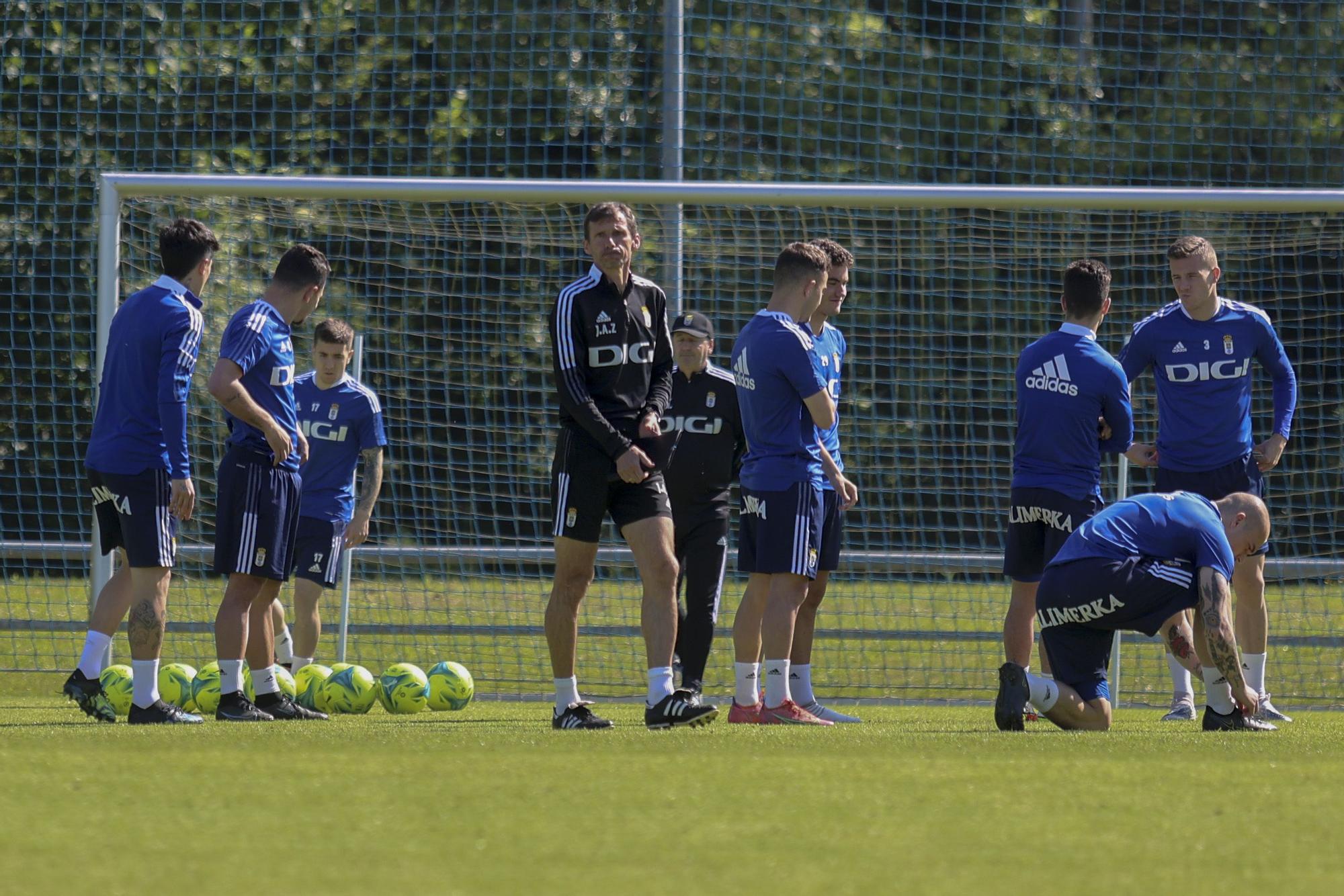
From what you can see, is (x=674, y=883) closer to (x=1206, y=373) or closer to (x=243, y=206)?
(x=1206, y=373)

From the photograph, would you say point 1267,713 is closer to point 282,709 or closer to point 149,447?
point 282,709

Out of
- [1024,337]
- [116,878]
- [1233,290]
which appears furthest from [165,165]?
[116,878]

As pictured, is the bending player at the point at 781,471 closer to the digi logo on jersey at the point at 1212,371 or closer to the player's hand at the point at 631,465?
the player's hand at the point at 631,465

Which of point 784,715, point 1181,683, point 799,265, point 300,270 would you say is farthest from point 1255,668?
point 300,270

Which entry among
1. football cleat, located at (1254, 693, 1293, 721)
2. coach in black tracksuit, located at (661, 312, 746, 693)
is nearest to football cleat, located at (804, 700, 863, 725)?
coach in black tracksuit, located at (661, 312, 746, 693)

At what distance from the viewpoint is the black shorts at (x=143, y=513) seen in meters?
6.98

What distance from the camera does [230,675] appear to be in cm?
712

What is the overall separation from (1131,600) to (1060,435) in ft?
3.71

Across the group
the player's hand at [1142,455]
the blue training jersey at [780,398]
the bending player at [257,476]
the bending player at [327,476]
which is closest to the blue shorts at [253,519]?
the bending player at [257,476]

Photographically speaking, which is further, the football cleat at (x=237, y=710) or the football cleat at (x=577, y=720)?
the football cleat at (x=237, y=710)

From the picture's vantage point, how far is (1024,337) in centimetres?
1602

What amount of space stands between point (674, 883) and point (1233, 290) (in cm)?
1200

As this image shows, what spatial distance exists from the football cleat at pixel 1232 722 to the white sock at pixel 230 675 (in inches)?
149

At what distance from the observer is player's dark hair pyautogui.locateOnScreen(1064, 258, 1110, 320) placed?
307 inches
